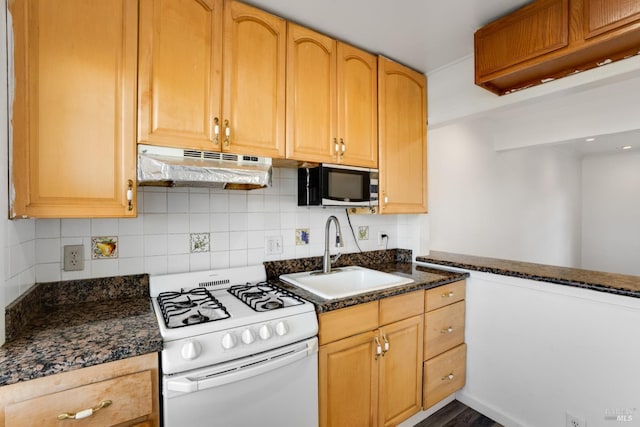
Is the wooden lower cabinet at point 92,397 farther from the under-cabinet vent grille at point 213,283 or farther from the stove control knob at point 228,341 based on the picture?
the under-cabinet vent grille at point 213,283

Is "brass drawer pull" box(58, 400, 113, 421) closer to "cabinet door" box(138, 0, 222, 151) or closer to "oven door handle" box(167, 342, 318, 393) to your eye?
"oven door handle" box(167, 342, 318, 393)

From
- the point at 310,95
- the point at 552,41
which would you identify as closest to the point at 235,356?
the point at 310,95

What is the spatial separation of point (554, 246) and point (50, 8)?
6216 millimetres

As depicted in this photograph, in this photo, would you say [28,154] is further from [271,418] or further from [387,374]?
[387,374]

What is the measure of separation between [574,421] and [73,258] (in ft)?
8.84

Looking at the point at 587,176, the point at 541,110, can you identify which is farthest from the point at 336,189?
the point at 587,176

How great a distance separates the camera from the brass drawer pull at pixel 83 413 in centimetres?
88

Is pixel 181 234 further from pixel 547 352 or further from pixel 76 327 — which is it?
pixel 547 352

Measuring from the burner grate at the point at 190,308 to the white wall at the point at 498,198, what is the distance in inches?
78.0

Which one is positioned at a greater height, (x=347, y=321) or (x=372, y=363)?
(x=347, y=321)

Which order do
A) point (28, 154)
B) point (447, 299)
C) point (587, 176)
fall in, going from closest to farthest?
point (28, 154), point (447, 299), point (587, 176)

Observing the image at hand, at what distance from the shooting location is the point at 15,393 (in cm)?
84

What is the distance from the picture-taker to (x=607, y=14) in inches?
48.0

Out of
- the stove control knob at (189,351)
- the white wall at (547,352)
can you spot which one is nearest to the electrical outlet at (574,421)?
the white wall at (547,352)
